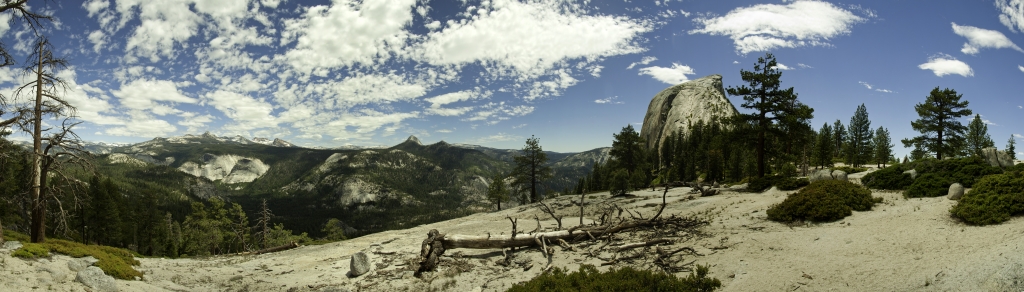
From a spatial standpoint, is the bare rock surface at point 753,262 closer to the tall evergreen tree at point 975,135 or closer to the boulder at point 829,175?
the boulder at point 829,175

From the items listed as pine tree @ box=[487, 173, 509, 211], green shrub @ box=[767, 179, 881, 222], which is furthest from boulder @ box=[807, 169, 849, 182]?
pine tree @ box=[487, 173, 509, 211]

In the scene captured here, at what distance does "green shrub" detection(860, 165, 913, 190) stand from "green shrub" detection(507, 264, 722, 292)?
632 inches

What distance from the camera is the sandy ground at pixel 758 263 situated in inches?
313

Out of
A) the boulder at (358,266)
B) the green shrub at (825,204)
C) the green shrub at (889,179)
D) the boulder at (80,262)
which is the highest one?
the green shrub at (889,179)

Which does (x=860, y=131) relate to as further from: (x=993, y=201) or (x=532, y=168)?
(x=993, y=201)

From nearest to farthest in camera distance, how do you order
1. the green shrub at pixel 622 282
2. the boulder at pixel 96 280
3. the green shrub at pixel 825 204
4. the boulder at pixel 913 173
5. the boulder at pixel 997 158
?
the green shrub at pixel 622 282 → the boulder at pixel 96 280 → the green shrub at pixel 825 204 → the boulder at pixel 997 158 → the boulder at pixel 913 173

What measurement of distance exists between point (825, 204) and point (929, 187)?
5260 millimetres

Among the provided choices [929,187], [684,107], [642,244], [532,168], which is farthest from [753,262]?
[684,107]

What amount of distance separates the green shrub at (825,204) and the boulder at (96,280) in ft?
76.4

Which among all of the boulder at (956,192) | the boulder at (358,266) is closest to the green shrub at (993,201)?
the boulder at (956,192)

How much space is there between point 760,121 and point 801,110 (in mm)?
2674

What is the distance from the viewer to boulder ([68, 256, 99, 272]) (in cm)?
1160

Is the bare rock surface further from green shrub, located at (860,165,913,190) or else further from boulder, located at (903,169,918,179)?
boulder, located at (903,169,918,179)

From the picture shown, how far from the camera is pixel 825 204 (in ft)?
47.9
